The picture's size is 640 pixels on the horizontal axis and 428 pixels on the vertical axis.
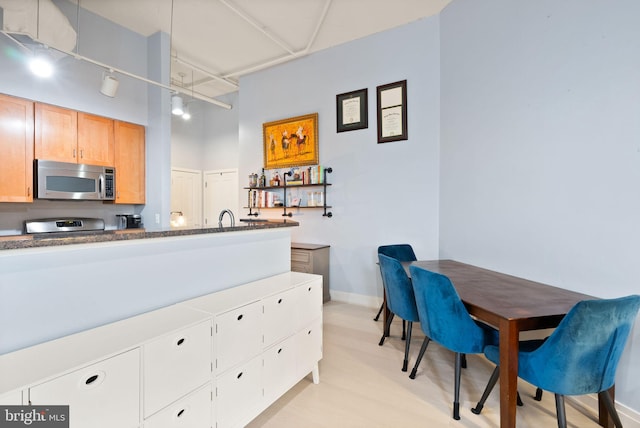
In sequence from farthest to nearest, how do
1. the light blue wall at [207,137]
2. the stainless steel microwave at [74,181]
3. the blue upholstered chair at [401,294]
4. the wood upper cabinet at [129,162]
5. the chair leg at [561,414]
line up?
the light blue wall at [207,137] → the wood upper cabinet at [129,162] → the stainless steel microwave at [74,181] → the blue upholstered chair at [401,294] → the chair leg at [561,414]

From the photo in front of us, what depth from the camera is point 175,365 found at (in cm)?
132

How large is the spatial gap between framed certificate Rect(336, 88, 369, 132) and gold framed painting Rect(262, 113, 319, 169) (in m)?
0.39

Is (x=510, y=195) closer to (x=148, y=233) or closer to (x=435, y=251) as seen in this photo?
(x=435, y=251)

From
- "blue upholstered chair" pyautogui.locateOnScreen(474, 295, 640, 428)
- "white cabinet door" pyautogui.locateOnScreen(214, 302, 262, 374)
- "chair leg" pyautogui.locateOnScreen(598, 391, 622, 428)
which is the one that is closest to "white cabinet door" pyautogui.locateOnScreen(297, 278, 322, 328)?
"white cabinet door" pyautogui.locateOnScreen(214, 302, 262, 374)

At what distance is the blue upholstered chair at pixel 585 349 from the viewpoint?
1430 mm

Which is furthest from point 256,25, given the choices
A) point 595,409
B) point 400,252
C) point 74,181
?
point 595,409

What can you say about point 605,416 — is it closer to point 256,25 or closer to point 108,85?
point 256,25

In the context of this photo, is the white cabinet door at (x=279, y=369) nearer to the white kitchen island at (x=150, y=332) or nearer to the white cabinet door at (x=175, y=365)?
the white kitchen island at (x=150, y=332)

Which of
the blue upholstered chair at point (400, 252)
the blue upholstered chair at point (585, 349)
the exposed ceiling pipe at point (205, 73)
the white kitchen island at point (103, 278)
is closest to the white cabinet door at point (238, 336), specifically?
the white kitchen island at point (103, 278)

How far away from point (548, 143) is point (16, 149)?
16.3ft

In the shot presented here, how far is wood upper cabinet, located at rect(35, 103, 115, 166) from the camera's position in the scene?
10.5ft

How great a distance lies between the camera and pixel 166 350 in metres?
1.29

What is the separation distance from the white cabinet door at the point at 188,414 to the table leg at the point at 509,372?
61.8 inches

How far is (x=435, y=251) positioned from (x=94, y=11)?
4.97 metres
